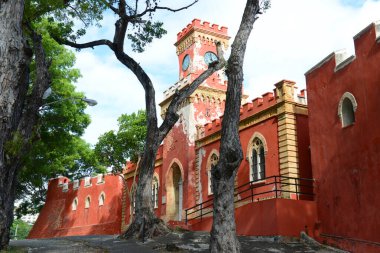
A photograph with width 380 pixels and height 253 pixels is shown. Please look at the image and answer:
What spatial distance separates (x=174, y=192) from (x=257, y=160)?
8696 millimetres

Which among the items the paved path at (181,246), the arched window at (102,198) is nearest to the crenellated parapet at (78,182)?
the arched window at (102,198)

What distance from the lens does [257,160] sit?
62.3 ft

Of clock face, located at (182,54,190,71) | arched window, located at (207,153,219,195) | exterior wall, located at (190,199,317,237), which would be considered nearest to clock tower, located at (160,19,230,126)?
clock face, located at (182,54,190,71)

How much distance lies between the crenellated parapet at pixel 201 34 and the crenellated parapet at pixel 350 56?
1345 centimetres

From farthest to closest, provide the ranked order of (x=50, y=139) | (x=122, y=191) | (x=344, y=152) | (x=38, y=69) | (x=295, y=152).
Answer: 1. (x=122, y=191)
2. (x=50, y=139)
3. (x=295, y=152)
4. (x=344, y=152)
5. (x=38, y=69)

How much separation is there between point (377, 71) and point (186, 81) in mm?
14881

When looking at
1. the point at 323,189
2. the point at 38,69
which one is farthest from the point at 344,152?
the point at 38,69

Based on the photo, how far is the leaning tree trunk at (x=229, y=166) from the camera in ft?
31.3

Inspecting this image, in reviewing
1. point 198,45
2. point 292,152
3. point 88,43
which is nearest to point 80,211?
point 198,45

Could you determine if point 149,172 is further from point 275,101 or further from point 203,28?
point 203,28

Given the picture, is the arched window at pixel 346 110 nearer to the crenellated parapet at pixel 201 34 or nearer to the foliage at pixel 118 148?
the crenellated parapet at pixel 201 34

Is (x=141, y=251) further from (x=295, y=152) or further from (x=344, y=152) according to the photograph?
(x=295, y=152)

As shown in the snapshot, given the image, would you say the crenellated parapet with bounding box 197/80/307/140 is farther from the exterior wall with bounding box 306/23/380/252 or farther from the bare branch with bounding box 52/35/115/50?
the bare branch with bounding box 52/35/115/50

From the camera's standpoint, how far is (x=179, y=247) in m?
11.7
